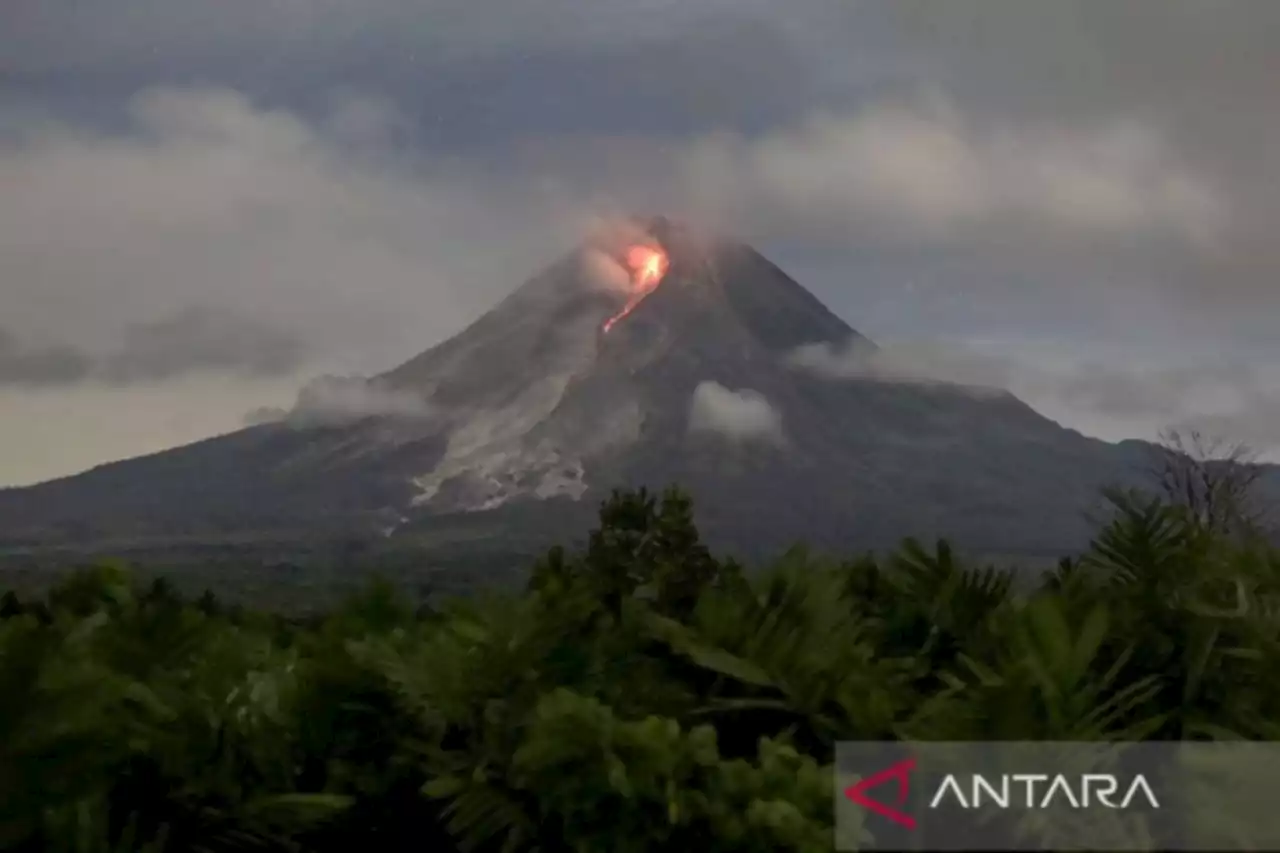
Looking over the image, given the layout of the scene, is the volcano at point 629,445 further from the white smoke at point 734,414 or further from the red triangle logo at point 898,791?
the red triangle logo at point 898,791

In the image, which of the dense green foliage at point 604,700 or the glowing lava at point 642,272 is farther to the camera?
the glowing lava at point 642,272

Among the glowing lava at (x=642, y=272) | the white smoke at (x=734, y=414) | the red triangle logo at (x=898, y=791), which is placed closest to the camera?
the red triangle logo at (x=898, y=791)

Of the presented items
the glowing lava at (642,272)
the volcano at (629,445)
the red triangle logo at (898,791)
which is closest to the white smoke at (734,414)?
the volcano at (629,445)

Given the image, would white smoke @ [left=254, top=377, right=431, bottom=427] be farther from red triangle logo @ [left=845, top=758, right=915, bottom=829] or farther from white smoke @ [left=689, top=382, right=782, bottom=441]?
red triangle logo @ [left=845, top=758, right=915, bottom=829]

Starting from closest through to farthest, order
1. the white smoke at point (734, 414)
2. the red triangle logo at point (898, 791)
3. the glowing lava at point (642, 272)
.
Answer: the red triangle logo at point (898, 791) → the white smoke at point (734, 414) → the glowing lava at point (642, 272)

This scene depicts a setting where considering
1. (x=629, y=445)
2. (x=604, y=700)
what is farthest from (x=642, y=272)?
(x=604, y=700)

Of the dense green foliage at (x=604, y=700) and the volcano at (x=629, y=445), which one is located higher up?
the volcano at (x=629, y=445)

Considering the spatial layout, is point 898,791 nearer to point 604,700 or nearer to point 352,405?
point 604,700
